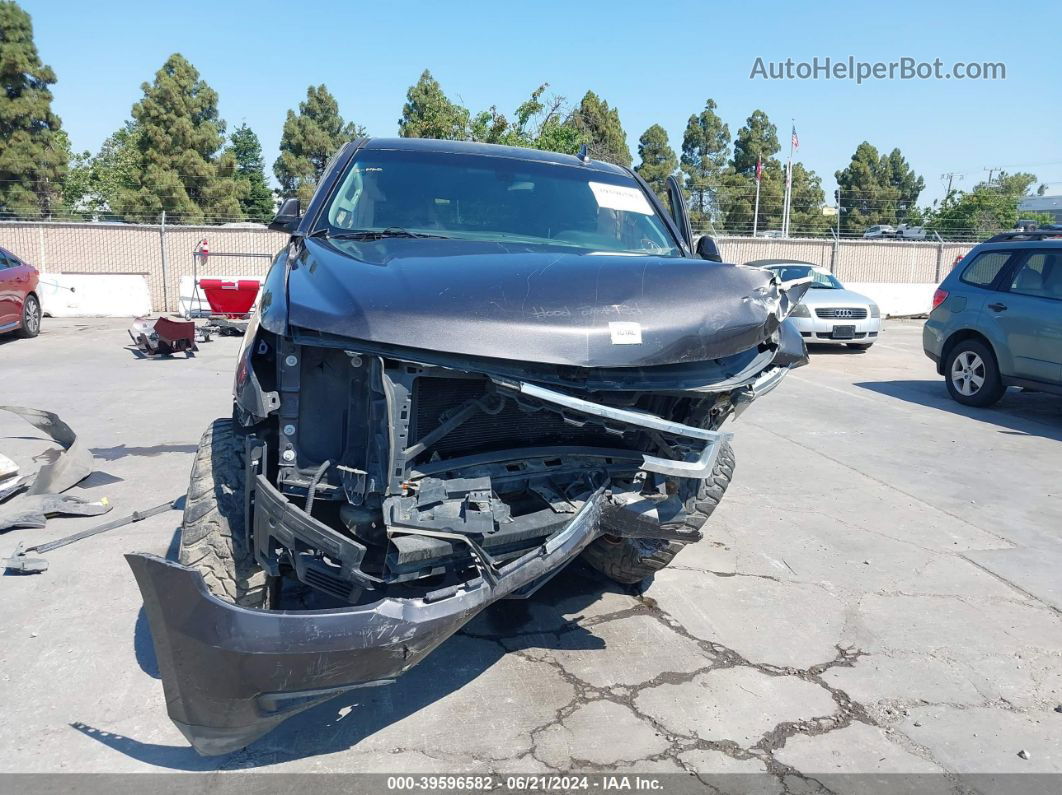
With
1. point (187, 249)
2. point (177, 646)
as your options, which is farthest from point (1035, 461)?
point (187, 249)

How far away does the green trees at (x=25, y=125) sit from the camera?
31.9 meters

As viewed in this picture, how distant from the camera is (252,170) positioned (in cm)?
6003

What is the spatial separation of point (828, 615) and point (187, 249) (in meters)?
18.9

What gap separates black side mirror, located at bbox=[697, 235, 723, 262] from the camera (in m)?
4.32

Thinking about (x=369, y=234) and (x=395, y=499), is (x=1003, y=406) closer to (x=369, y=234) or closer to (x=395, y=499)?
(x=369, y=234)

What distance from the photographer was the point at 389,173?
411cm

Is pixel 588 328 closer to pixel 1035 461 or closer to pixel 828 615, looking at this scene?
pixel 828 615

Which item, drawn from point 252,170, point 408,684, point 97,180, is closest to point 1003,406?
point 408,684

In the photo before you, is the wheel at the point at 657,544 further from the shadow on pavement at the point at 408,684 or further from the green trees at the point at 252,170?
the green trees at the point at 252,170

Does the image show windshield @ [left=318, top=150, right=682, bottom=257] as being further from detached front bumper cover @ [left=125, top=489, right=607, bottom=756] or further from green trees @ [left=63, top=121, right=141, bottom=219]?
green trees @ [left=63, top=121, right=141, bottom=219]

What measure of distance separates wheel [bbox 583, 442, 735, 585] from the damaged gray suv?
30mm

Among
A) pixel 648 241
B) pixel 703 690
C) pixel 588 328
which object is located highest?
pixel 648 241

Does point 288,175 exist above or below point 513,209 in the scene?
above

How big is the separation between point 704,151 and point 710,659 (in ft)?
150
